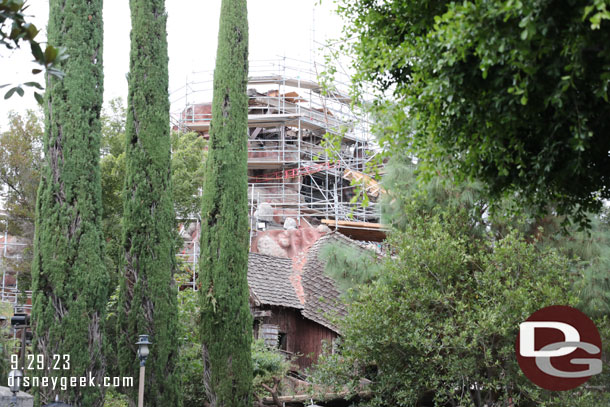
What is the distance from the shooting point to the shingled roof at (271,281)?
60.7 ft

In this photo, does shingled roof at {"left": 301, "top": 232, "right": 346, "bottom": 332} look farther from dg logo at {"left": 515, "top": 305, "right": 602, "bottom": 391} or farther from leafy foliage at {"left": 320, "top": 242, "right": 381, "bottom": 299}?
dg logo at {"left": 515, "top": 305, "right": 602, "bottom": 391}

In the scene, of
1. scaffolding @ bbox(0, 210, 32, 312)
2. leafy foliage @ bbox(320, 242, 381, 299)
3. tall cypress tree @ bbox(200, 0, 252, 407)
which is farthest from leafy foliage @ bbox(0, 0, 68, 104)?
scaffolding @ bbox(0, 210, 32, 312)

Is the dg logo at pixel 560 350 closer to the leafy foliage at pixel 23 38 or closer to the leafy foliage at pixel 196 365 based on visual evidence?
the leafy foliage at pixel 196 365

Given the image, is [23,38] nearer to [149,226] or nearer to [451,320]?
[149,226]

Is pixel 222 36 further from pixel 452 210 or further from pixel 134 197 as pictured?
pixel 452 210

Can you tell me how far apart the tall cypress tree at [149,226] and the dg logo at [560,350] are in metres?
6.45

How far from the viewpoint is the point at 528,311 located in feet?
37.6

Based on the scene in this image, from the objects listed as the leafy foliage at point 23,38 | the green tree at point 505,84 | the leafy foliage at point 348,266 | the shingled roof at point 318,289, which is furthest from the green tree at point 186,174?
the leafy foliage at point 23,38

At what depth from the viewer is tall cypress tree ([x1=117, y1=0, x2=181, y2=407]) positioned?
11648 millimetres

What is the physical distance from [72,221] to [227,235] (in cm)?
309

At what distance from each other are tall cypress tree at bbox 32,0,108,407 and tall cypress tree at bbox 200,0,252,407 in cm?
226

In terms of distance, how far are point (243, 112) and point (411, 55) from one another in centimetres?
834

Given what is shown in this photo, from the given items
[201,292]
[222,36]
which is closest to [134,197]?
[201,292]

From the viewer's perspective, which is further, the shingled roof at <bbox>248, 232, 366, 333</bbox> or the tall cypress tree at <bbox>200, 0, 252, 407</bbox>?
the shingled roof at <bbox>248, 232, 366, 333</bbox>
